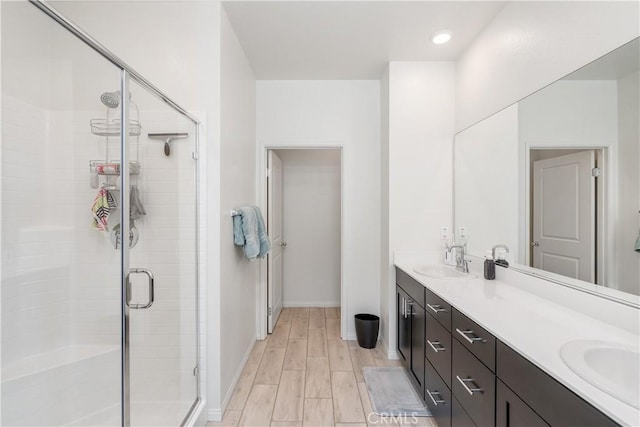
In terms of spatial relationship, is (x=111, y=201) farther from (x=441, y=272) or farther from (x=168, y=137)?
(x=441, y=272)

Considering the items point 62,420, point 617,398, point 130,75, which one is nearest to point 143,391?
point 62,420

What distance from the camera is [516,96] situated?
6.09 feet

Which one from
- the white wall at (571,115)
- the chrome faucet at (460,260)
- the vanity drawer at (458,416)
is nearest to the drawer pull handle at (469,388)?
the vanity drawer at (458,416)

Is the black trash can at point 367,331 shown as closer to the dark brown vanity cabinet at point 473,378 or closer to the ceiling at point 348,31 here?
the dark brown vanity cabinet at point 473,378

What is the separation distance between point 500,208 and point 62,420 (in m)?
2.75

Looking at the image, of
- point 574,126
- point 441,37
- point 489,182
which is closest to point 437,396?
point 489,182

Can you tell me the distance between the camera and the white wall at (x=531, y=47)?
4.16ft

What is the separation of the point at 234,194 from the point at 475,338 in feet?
5.75

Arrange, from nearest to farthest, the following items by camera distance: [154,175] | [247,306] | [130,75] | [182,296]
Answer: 1. [130,75]
2. [154,175]
3. [182,296]
4. [247,306]

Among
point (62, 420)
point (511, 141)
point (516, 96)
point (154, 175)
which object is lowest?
point (62, 420)

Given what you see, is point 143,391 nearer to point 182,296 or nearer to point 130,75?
point 182,296

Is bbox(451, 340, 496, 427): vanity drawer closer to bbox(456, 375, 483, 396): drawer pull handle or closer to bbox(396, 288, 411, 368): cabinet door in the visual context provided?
bbox(456, 375, 483, 396): drawer pull handle

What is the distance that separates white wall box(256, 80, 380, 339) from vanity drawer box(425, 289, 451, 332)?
1.18 m

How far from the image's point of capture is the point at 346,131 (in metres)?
2.97
